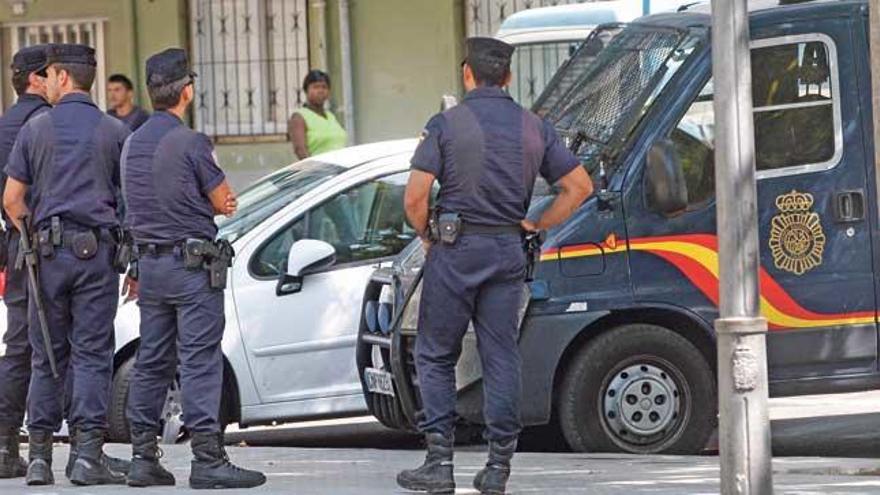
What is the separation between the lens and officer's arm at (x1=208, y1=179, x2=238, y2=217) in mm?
8508

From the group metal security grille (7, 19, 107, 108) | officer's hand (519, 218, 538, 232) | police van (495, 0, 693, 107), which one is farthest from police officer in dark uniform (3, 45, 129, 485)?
metal security grille (7, 19, 107, 108)

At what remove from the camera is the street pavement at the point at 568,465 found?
8609 mm

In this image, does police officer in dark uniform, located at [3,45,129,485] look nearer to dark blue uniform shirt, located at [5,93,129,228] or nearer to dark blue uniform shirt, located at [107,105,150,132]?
dark blue uniform shirt, located at [5,93,129,228]

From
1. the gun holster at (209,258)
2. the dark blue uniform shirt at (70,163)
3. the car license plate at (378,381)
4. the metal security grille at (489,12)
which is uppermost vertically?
the metal security grille at (489,12)

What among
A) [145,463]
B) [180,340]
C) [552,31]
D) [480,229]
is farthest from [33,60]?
[552,31]

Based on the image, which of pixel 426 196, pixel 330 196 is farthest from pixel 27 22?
pixel 426 196

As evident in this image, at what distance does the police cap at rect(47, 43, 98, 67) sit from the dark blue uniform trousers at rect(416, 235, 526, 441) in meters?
1.77

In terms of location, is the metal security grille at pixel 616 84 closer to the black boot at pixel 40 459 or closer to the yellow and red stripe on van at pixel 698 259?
the yellow and red stripe on van at pixel 698 259

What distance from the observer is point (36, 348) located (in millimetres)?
8852

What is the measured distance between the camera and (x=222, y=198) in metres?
8.54

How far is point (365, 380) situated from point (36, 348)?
1823mm

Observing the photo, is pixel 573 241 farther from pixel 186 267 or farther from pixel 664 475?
pixel 186 267

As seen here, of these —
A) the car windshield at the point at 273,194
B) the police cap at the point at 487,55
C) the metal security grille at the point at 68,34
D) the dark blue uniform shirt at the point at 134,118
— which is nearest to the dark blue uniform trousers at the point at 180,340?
the police cap at the point at 487,55

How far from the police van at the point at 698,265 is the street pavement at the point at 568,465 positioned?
0.35 meters
